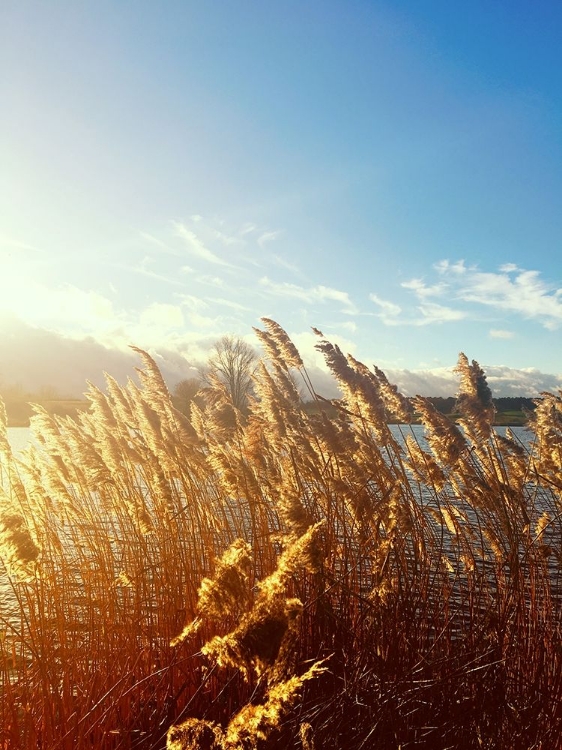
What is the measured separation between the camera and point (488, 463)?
16.5 ft

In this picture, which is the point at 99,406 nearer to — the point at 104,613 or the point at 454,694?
the point at 104,613

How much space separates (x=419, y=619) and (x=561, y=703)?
0.86 meters

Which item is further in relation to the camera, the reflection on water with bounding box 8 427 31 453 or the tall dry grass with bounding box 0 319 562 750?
the reflection on water with bounding box 8 427 31 453

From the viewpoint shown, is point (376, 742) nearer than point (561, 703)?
Yes

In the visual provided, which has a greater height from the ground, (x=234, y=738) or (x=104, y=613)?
(x=234, y=738)

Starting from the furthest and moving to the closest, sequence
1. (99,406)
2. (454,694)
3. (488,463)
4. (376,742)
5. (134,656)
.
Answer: (99,406), (488,463), (134,656), (454,694), (376,742)

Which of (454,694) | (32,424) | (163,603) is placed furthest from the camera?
(32,424)

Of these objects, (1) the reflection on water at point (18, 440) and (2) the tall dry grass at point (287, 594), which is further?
(1) the reflection on water at point (18, 440)

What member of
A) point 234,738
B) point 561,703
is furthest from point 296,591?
point 234,738

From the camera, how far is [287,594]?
13.0 feet

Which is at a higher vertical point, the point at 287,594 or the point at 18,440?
the point at 287,594

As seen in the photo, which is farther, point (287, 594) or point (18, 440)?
point (18, 440)

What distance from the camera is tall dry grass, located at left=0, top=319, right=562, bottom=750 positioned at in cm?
255

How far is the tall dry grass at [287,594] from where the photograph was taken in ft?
8.38
